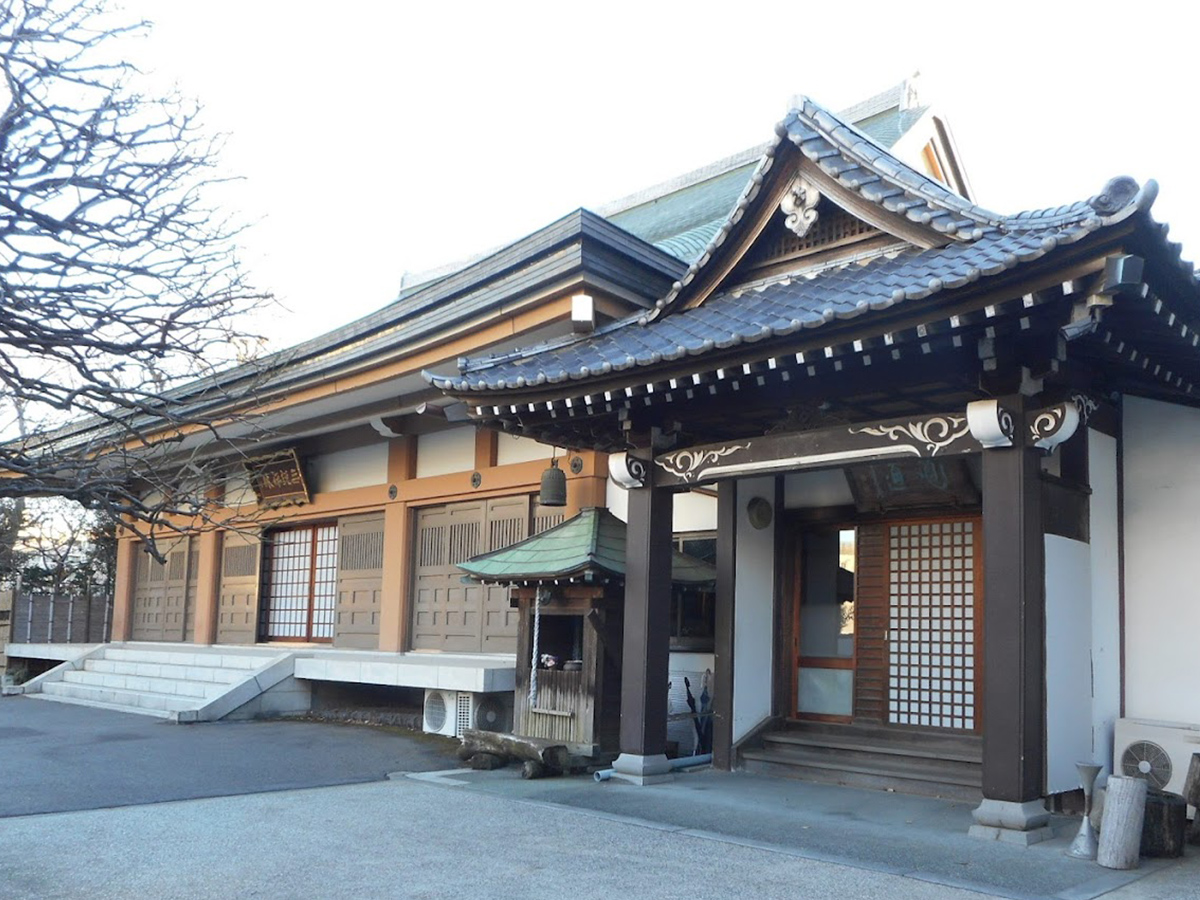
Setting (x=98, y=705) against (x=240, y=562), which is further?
(x=240, y=562)

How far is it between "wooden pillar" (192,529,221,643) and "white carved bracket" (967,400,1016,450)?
568 inches

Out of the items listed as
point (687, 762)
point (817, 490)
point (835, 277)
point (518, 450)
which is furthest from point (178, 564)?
point (835, 277)

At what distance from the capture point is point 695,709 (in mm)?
10445

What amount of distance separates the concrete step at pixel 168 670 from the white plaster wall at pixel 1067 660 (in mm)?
10565

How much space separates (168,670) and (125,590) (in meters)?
5.76

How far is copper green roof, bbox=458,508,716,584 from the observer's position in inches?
368

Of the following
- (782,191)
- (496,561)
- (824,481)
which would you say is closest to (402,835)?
(496,561)

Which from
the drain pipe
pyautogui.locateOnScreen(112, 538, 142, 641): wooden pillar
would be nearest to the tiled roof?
the drain pipe

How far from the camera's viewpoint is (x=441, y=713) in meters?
12.2

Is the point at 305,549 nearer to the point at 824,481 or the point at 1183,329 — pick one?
the point at 824,481

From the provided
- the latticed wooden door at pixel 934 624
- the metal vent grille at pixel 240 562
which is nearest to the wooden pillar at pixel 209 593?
the metal vent grille at pixel 240 562

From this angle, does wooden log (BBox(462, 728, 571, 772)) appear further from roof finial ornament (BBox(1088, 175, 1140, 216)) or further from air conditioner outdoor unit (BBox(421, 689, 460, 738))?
roof finial ornament (BBox(1088, 175, 1140, 216))

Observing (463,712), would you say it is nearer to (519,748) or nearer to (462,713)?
(462,713)

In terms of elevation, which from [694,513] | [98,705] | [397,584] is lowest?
[98,705]
